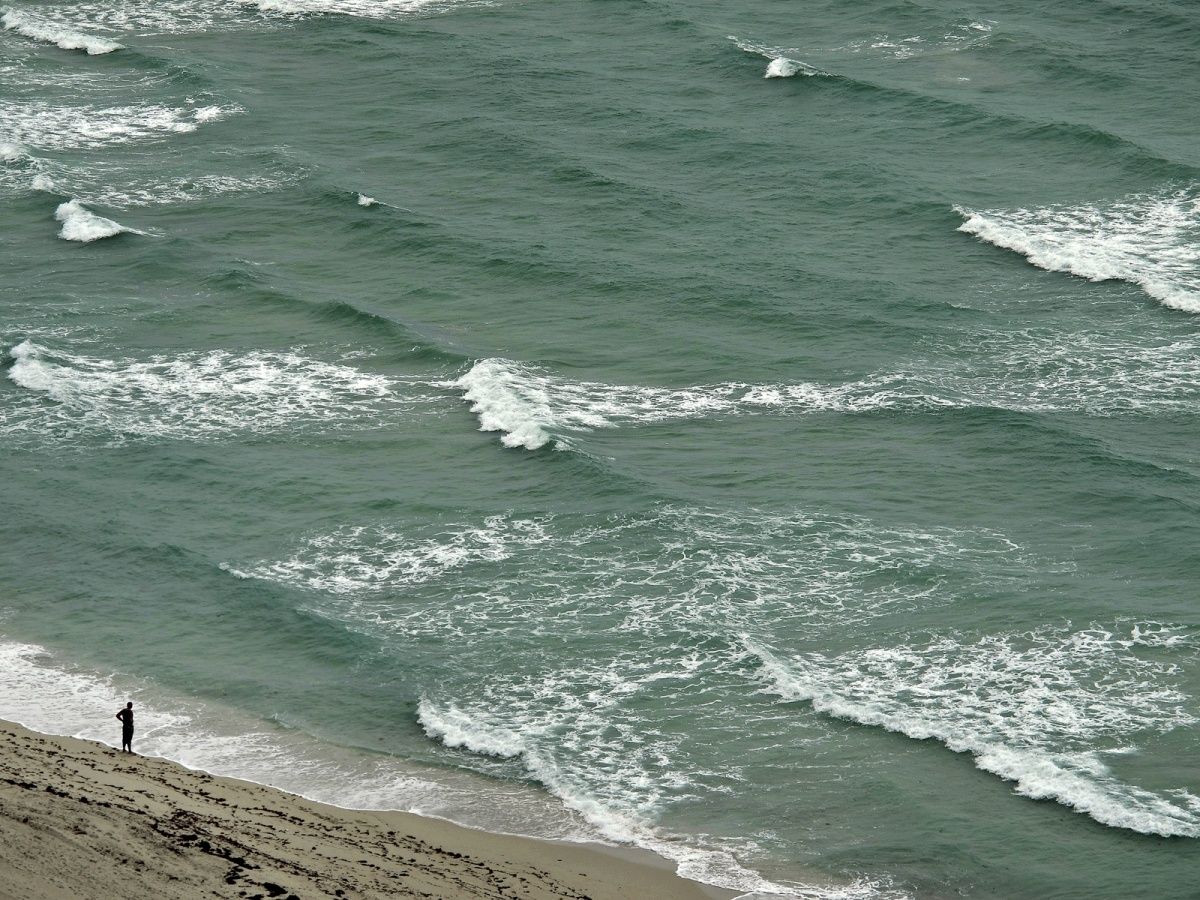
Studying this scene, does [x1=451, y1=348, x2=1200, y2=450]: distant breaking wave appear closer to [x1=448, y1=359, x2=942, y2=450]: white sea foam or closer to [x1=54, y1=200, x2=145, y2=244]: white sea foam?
[x1=448, y1=359, x2=942, y2=450]: white sea foam

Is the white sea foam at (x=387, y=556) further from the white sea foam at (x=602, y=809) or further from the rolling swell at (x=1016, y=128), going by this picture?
the rolling swell at (x=1016, y=128)

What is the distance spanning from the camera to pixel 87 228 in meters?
64.4

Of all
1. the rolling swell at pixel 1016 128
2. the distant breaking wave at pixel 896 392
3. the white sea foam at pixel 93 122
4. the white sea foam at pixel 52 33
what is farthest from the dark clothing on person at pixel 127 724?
the white sea foam at pixel 52 33

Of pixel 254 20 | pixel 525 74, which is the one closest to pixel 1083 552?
pixel 525 74

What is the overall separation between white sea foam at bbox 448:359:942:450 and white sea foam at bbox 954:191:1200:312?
10308 millimetres

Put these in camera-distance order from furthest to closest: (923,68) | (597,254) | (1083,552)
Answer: (923,68), (597,254), (1083,552)

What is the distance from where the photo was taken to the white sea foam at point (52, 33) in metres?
82.2

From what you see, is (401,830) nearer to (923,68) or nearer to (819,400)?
(819,400)

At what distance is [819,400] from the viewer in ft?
171

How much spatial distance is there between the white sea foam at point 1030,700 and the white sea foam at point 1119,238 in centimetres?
1982

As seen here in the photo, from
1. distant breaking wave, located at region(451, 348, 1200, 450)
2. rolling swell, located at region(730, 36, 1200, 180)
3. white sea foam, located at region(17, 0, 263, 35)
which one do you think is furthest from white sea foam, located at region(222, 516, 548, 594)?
white sea foam, located at region(17, 0, 263, 35)

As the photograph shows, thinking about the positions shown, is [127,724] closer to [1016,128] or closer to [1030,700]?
[1030,700]

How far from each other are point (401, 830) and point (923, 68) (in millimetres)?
49136

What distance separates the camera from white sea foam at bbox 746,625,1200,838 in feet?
119
